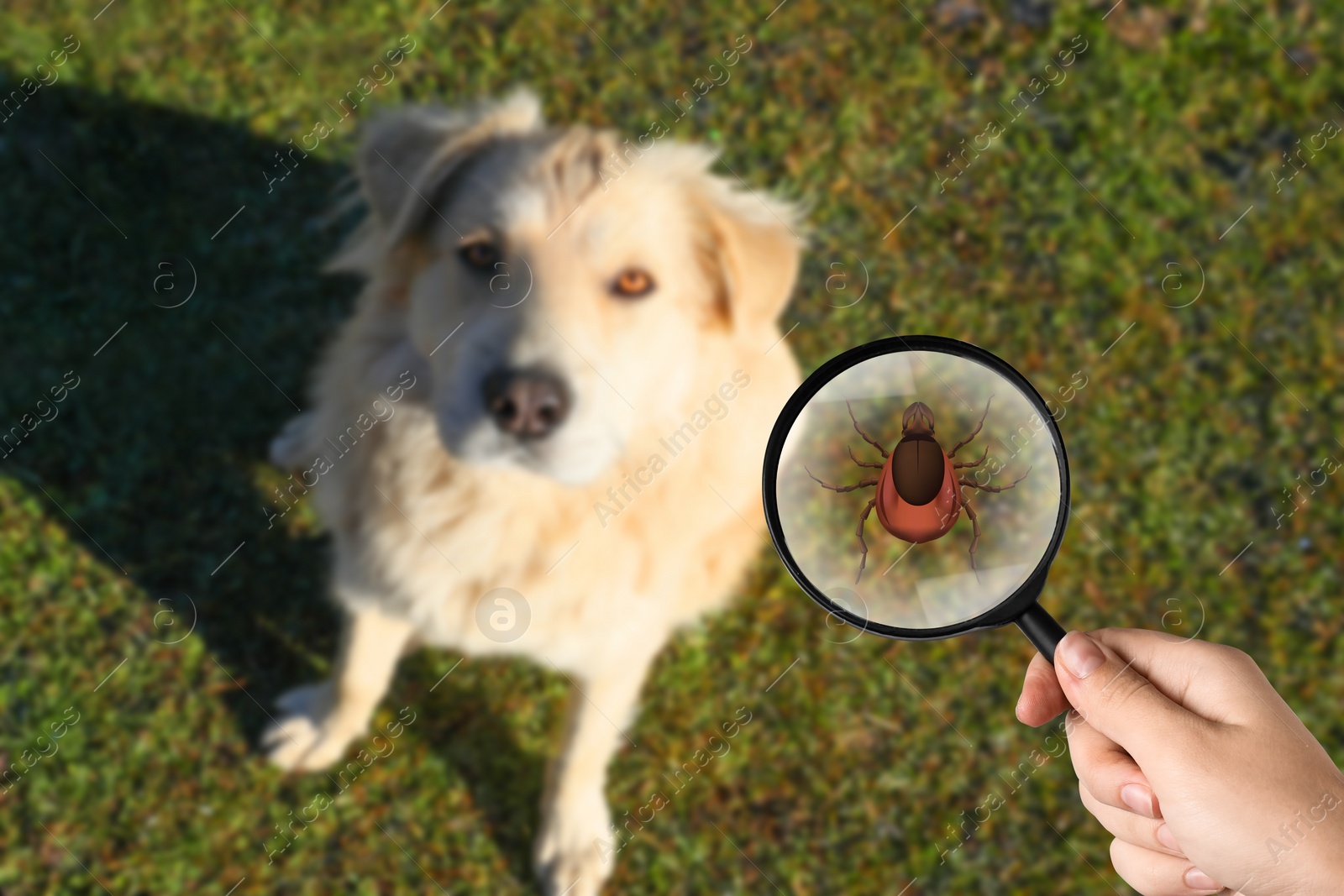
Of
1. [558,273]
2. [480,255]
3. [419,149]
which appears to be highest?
[419,149]

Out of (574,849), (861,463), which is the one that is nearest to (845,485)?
(861,463)

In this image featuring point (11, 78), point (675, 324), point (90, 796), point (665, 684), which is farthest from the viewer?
point (11, 78)

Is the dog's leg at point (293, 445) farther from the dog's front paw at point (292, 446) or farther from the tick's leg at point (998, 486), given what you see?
the tick's leg at point (998, 486)

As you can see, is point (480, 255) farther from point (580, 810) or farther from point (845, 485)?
point (580, 810)

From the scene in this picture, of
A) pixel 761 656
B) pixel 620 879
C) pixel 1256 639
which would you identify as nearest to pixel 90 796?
pixel 620 879

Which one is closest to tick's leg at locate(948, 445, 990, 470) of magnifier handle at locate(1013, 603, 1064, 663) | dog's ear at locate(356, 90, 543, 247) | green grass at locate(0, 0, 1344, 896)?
magnifier handle at locate(1013, 603, 1064, 663)

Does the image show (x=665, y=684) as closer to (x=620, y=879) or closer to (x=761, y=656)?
(x=761, y=656)
